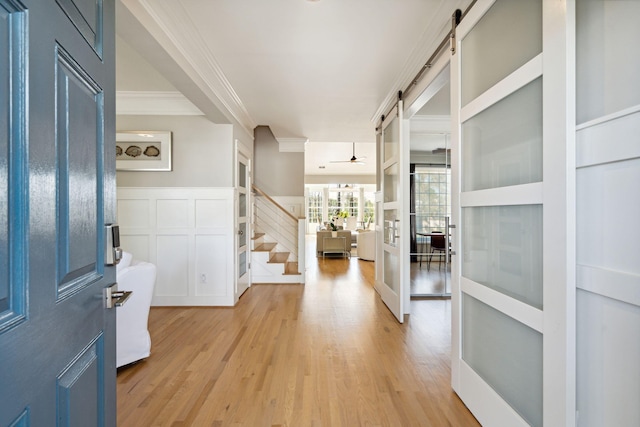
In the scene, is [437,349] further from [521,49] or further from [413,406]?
[521,49]

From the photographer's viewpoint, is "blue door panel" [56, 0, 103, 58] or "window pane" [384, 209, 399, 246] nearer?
"blue door panel" [56, 0, 103, 58]

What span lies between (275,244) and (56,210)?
5017 millimetres

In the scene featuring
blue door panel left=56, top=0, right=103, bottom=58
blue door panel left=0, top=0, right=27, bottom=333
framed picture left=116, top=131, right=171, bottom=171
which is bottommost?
blue door panel left=0, top=0, right=27, bottom=333

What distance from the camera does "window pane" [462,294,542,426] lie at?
1.37 metres

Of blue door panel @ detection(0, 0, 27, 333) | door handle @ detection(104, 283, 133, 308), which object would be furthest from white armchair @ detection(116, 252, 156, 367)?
blue door panel @ detection(0, 0, 27, 333)

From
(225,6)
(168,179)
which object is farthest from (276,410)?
(168,179)

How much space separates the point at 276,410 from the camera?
1.89 m

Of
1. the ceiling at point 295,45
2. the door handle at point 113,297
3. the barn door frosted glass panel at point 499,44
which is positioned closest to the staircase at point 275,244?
the ceiling at point 295,45

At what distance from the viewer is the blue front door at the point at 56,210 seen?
57 centimetres

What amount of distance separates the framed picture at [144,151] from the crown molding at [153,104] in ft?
0.83

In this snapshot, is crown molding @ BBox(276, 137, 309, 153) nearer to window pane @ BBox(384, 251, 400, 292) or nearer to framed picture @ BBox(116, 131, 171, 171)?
framed picture @ BBox(116, 131, 171, 171)

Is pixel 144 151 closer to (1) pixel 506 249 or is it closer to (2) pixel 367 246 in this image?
(1) pixel 506 249

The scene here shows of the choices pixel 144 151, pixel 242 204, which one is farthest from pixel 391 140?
pixel 144 151

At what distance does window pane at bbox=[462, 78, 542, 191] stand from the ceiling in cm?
85
